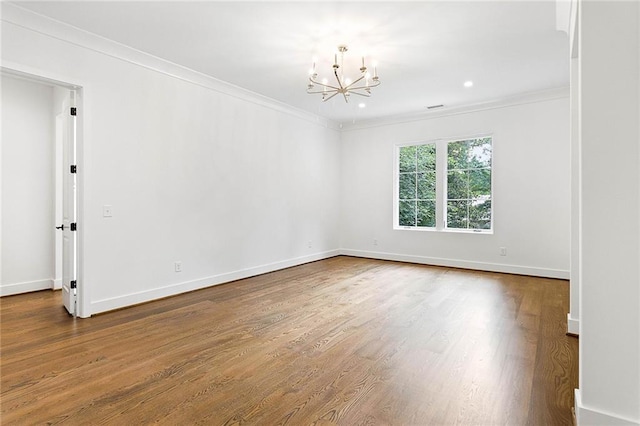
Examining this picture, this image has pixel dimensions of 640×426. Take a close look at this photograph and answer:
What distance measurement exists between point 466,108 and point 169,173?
5070mm

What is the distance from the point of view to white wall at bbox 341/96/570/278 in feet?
17.5

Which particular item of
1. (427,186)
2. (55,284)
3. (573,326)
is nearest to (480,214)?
(427,186)

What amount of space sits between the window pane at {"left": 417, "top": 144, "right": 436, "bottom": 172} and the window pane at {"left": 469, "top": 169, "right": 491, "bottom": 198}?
0.74 m

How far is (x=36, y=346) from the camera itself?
286cm

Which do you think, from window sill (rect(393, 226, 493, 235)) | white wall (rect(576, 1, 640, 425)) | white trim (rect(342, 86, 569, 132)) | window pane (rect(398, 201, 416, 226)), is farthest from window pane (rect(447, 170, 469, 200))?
white wall (rect(576, 1, 640, 425))

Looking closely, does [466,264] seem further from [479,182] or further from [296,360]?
[296,360]

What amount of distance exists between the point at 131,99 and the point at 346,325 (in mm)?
3510

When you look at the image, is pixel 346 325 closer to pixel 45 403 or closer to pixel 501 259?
pixel 45 403

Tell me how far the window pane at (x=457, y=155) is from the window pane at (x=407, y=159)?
683 millimetres

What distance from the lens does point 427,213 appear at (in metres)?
6.64

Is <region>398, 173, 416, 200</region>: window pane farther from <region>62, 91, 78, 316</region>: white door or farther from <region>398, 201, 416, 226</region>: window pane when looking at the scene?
<region>62, 91, 78, 316</region>: white door

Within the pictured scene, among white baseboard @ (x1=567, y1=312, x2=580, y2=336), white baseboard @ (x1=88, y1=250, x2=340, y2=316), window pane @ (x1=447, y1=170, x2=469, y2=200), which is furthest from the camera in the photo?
window pane @ (x1=447, y1=170, x2=469, y2=200)

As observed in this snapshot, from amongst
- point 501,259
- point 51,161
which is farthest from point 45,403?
point 501,259

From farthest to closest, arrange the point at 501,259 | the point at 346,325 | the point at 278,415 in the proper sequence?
1. the point at 501,259
2. the point at 346,325
3. the point at 278,415
